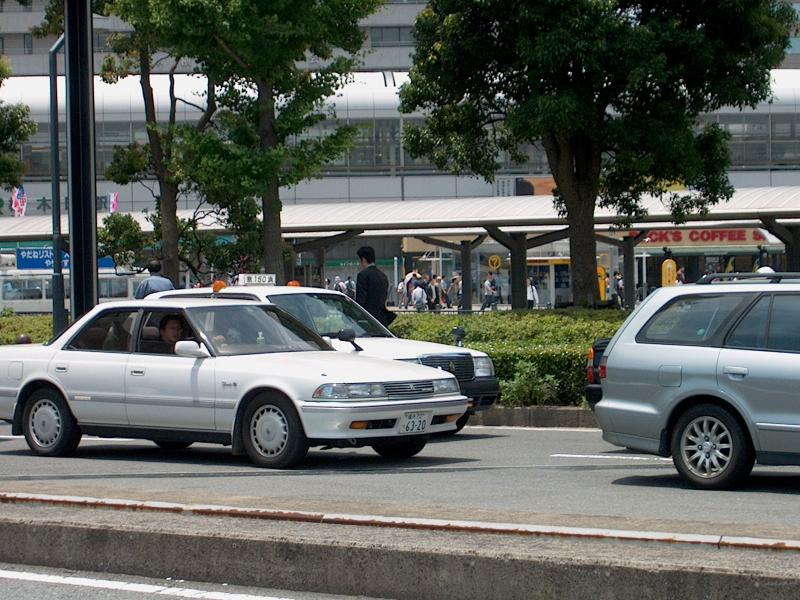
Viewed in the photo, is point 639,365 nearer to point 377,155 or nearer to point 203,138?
point 203,138

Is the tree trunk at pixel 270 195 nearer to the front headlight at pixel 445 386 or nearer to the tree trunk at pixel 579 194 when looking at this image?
the tree trunk at pixel 579 194

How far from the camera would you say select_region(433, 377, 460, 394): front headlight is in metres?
11.6

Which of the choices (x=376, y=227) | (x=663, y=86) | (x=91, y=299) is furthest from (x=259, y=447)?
(x=376, y=227)

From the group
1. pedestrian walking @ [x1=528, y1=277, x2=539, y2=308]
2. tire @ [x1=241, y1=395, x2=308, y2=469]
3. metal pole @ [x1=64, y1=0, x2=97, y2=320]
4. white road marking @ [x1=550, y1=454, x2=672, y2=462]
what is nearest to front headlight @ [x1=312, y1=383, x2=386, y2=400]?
tire @ [x1=241, y1=395, x2=308, y2=469]

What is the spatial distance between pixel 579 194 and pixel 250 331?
14926 mm

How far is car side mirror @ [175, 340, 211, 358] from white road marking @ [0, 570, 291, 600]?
4.55 m

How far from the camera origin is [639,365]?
33.8 ft

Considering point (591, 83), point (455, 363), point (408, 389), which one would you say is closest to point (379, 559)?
point (408, 389)

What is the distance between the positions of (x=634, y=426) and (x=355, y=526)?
4.21m

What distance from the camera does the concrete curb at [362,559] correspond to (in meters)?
5.55

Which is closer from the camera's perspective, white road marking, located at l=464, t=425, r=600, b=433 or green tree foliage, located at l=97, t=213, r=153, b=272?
white road marking, located at l=464, t=425, r=600, b=433

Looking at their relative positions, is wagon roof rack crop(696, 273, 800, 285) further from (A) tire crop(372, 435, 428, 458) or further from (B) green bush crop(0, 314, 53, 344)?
(B) green bush crop(0, 314, 53, 344)

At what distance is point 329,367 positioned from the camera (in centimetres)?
1121

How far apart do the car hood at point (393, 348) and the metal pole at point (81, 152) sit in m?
5.57
